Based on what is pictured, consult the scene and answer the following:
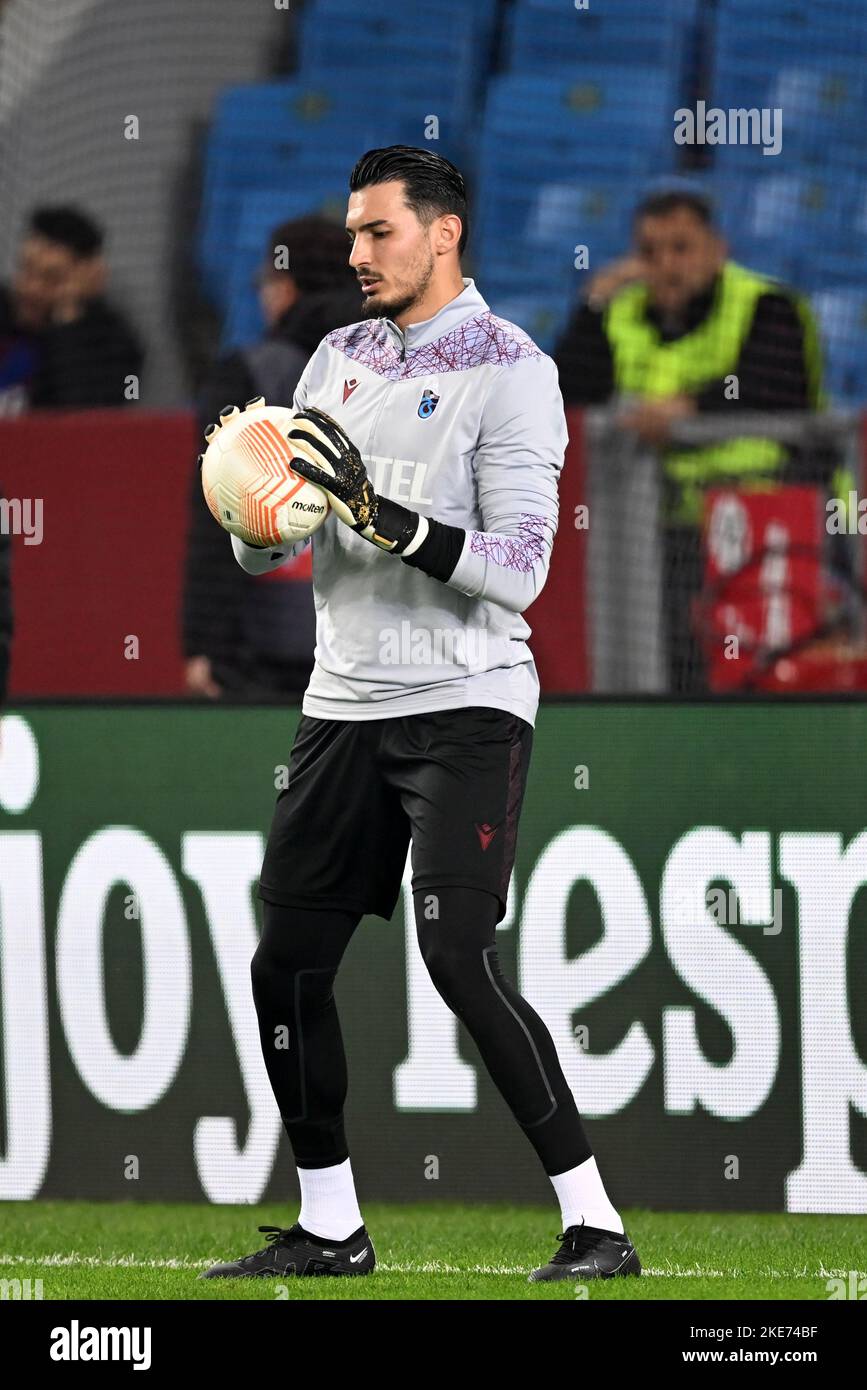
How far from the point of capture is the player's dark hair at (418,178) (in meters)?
3.70

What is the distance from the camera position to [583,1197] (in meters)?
3.63

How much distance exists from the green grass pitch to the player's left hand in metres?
1.35

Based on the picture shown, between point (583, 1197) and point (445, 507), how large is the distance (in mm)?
1254

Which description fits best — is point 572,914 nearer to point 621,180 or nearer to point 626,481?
point 626,481

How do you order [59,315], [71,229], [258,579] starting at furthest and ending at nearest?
[71,229] < [59,315] < [258,579]

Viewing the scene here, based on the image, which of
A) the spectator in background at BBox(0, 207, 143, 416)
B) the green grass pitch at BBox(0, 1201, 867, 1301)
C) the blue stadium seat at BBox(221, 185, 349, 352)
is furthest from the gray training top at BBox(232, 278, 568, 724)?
the blue stadium seat at BBox(221, 185, 349, 352)

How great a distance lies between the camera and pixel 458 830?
11.9 feet

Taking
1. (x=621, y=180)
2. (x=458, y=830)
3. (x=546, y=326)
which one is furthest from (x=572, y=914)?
(x=621, y=180)

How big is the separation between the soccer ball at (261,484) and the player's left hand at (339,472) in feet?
0.08

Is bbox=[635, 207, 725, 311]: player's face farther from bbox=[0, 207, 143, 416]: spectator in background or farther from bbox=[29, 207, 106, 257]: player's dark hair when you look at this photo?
bbox=[29, 207, 106, 257]: player's dark hair

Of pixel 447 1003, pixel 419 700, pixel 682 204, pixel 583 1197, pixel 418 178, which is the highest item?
pixel 682 204

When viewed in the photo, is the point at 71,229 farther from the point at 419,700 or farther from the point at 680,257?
the point at 419,700

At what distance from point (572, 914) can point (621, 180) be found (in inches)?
135

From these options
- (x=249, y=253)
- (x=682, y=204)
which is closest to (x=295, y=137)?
(x=249, y=253)
